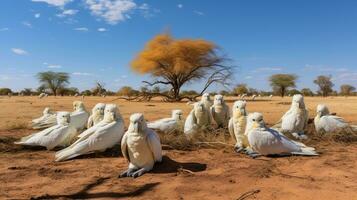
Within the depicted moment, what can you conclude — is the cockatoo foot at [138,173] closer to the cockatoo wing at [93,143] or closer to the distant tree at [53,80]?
the cockatoo wing at [93,143]

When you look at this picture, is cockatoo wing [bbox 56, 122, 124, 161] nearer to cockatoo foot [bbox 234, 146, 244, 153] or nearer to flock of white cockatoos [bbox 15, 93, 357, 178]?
flock of white cockatoos [bbox 15, 93, 357, 178]

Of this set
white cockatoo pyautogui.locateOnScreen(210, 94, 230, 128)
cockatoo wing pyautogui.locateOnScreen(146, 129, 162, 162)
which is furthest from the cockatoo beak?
white cockatoo pyautogui.locateOnScreen(210, 94, 230, 128)

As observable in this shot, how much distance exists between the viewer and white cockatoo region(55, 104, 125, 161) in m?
7.81

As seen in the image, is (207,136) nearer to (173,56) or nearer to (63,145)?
(63,145)

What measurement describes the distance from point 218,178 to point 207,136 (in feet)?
10.6

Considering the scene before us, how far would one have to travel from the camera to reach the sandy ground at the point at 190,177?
5.59 m

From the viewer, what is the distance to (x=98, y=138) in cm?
781

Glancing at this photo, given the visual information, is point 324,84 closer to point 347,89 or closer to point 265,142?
point 347,89

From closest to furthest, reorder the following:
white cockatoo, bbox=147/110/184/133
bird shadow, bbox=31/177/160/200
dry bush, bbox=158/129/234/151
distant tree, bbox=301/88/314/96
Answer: bird shadow, bbox=31/177/160/200
dry bush, bbox=158/129/234/151
white cockatoo, bbox=147/110/184/133
distant tree, bbox=301/88/314/96

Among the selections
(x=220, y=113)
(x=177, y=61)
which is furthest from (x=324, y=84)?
(x=220, y=113)

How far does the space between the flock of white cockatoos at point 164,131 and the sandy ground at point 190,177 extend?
0.23 m

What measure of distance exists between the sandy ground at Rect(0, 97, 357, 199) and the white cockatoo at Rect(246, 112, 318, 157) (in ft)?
0.52

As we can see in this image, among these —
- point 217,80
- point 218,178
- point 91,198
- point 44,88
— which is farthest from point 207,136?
point 44,88

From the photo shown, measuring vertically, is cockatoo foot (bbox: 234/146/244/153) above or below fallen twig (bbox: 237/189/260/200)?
above
